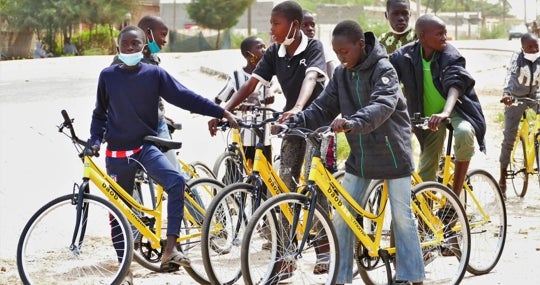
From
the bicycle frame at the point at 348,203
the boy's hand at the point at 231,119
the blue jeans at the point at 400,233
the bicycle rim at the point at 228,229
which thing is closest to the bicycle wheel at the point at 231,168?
the bicycle rim at the point at 228,229


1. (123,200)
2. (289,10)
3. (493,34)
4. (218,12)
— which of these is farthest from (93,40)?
(123,200)

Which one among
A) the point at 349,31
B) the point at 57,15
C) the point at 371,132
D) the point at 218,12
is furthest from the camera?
the point at 218,12

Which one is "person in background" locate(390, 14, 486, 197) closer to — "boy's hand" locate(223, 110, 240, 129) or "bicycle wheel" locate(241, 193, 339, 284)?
"boy's hand" locate(223, 110, 240, 129)

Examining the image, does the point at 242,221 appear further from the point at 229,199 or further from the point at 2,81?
the point at 2,81

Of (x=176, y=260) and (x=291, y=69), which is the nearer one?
(x=176, y=260)

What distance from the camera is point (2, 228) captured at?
32.7 ft

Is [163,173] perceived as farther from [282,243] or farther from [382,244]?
[382,244]

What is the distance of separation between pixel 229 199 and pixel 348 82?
1.12m

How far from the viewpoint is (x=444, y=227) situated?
7.61 metres

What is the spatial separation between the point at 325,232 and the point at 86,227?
5.55ft

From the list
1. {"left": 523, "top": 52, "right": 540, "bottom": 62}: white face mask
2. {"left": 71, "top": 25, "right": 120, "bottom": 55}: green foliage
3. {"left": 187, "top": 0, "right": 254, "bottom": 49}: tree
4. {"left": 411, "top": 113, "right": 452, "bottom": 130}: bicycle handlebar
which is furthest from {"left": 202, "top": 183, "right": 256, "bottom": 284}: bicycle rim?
{"left": 187, "top": 0, "right": 254, "bottom": 49}: tree

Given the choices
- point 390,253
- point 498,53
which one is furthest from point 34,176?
point 498,53

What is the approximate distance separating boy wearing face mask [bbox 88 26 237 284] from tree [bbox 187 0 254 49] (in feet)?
234

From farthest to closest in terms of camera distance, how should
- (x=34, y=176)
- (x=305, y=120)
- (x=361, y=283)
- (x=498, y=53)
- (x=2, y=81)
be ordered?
(x=498, y=53)
(x=2, y=81)
(x=34, y=176)
(x=361, y=283)
(x=305, y=120)
